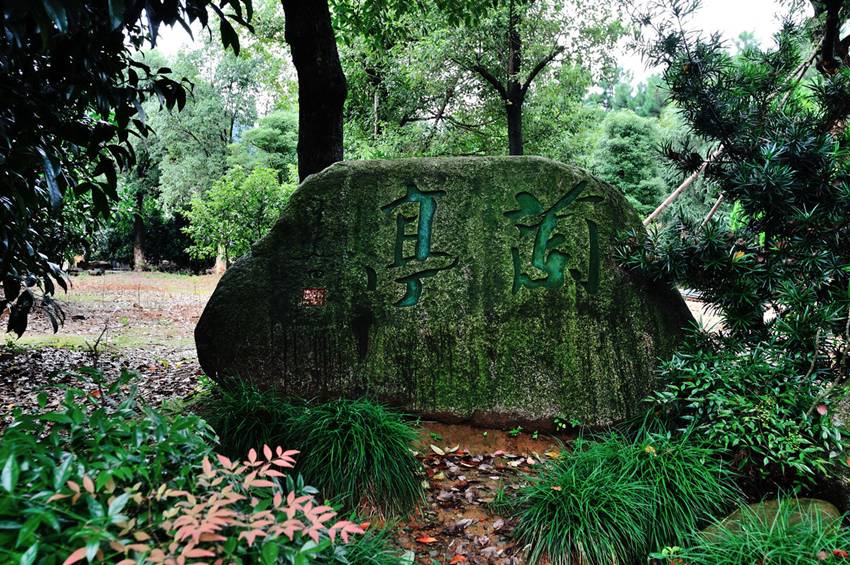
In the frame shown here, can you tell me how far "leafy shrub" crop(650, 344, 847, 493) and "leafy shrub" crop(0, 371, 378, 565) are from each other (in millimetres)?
2350

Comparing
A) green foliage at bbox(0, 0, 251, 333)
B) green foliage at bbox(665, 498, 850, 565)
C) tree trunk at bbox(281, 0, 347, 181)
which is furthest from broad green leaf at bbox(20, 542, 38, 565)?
tree trunk at bbox(281, 0, 347, 181)

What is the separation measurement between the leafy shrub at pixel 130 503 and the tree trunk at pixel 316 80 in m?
4.13

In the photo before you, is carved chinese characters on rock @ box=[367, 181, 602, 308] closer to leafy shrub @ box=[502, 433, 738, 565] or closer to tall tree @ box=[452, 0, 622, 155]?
leafy shrub @ box=[502, 433, 738, 565]

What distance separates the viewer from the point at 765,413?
10.4 feet

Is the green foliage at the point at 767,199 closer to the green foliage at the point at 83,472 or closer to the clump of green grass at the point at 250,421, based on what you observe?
the clump of green grass at the point at 250,421

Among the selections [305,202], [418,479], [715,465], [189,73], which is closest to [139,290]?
[189,73]

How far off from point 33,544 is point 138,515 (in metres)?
0.26

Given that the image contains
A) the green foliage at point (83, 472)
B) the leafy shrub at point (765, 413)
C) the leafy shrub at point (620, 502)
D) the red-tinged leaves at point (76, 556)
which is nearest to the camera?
the red-tinged leaves at point (76, 556)

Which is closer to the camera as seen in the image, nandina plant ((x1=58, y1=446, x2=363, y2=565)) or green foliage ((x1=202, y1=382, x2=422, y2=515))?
nandina plant ((x1=58, y1=446, x2=363, y2=565))

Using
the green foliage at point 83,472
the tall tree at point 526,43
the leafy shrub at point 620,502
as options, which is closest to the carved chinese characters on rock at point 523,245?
the leafy shrub at point 620,502

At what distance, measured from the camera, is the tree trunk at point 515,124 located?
11641 millimetres

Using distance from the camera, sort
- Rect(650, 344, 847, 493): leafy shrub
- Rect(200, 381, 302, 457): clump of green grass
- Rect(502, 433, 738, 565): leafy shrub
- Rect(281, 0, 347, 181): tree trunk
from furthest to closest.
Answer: Rect(281, 0, 347, 181): tree trunk
Rect(200, 381, 302, 457): clump of green grass
Rect(650, 344, 847, 493): leafy shrub
Rect(502, 433, 738, 565): leafy shrub

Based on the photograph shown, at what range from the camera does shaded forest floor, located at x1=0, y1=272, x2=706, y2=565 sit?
10.3 ft

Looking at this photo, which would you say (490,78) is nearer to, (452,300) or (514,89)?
(514,89)
